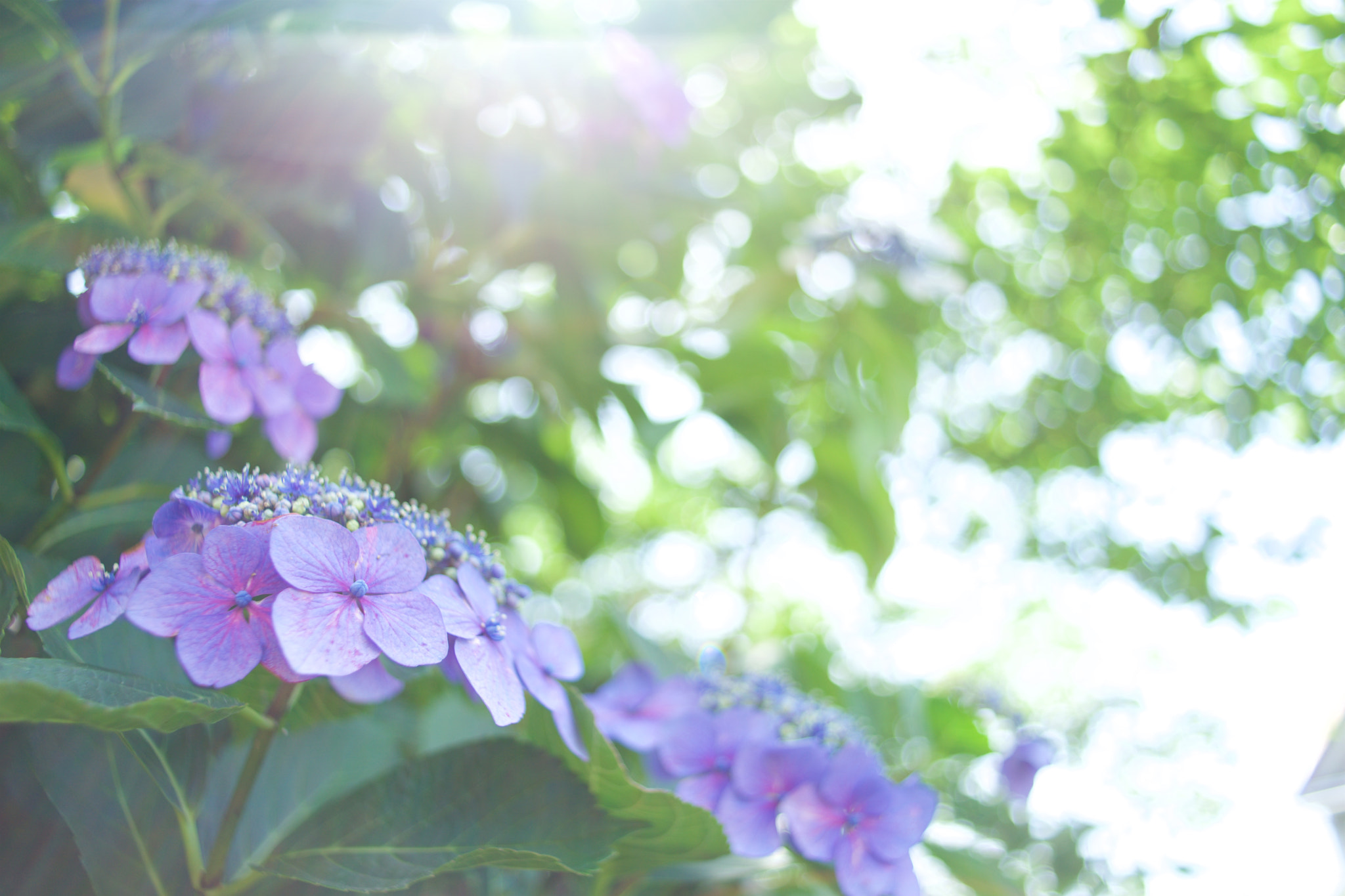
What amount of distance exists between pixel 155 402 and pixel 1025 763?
0.72 metres

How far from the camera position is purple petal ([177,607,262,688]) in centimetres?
33

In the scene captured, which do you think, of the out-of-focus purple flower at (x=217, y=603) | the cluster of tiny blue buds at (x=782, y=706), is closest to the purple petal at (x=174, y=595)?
the out-of-focus purple flower at (x=217, y=603)

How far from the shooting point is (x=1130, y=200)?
997 mm

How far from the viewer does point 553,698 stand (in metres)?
0.43

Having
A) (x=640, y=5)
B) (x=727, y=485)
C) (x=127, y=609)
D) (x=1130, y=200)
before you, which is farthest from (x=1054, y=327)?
(x=127, y=609)

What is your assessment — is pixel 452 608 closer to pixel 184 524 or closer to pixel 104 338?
pixel 184 524

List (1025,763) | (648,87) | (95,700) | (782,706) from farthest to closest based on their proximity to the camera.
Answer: (648,87) → (1025,763) → (782,706) → (95,700)

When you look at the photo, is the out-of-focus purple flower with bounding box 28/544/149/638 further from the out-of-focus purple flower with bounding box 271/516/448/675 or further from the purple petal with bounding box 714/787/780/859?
the purple petal with bounding box 714/787/780/859

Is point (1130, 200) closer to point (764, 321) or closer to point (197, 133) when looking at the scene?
point (764, 321)

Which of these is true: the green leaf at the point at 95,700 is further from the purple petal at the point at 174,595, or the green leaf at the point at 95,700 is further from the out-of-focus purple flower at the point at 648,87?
the out-of-focus purple flower at the point at 648,87

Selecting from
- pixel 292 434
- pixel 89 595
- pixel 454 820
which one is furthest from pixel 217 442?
pixel 454 820

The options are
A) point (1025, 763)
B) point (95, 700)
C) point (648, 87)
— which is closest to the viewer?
point (95, 700)

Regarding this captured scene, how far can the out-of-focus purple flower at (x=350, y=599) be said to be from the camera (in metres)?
0.32

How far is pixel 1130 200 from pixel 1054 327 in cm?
21
